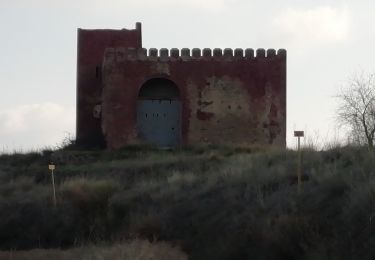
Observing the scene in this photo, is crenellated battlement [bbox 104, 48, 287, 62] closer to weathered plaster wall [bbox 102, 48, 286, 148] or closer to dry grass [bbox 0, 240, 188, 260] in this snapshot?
weathered plaster wall [bbox 102, 48, 286, 148]

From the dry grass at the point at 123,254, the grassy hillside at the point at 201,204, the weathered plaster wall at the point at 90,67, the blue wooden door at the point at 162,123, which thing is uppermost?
the weathered plaster wall at the point at 90,67

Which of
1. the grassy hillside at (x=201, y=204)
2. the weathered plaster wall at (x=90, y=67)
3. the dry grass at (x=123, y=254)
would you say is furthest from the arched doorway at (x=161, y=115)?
the dry grass at (x=123, y=254)

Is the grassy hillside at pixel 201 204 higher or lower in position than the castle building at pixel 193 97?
lower

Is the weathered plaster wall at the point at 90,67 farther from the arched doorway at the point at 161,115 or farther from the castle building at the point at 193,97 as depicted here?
the arched doorway at the point at 161,115

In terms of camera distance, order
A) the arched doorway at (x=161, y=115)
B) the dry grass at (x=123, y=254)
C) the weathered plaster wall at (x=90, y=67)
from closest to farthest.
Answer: the dry grass at (x=123, y=254), the arched doorway at (x=161, y=115), the weathered plaster wall at (x=90, y=67)

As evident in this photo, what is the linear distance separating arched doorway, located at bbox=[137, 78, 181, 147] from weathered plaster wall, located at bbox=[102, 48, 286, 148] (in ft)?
1.75

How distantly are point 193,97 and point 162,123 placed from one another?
2175 millimetres

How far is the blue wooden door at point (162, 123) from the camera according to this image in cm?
→ 4200

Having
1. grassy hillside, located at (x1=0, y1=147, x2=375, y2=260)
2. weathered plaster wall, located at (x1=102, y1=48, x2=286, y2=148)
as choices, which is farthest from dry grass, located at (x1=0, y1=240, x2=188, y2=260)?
weathered plaster wall, located at (x1=102, y1=48, x2=286, y2=148)

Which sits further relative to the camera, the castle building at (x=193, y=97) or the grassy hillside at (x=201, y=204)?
the castle building at (x=193, y=97)

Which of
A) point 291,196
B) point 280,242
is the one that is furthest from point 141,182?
point 280,242

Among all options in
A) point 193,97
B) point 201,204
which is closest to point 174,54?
point 193,97

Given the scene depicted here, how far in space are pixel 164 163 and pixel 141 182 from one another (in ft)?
15.4

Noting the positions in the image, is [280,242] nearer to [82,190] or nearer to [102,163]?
[82,190]
